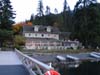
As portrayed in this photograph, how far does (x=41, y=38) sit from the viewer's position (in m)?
77.4

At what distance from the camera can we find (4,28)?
182 ft

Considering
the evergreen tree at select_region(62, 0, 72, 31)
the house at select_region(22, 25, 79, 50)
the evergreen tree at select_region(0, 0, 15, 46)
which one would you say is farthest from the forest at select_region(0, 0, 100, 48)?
the evergreen tree at select_region(62, 0, 72, 31)

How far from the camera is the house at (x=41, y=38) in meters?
73.5

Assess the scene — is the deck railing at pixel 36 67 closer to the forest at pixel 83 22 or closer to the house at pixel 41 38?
the forest at pixel 83 22

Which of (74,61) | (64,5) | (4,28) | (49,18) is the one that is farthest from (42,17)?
(74,61)

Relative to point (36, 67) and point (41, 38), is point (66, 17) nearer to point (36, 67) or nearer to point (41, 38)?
point (41, 38)

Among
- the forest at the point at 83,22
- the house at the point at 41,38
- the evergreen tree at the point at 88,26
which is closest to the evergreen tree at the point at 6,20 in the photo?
the forest at the point at 83,22

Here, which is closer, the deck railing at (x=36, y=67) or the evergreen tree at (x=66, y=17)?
the deck railing at (x=36, y=67)

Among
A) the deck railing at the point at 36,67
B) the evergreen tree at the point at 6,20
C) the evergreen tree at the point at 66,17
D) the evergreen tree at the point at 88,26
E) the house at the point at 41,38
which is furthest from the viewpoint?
the evergreen tree at the point at 66,17

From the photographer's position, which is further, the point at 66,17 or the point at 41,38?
the point at 66,17

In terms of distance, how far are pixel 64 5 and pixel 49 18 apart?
7474 millimetres

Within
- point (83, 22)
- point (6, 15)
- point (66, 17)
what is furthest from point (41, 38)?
point (66, 17)

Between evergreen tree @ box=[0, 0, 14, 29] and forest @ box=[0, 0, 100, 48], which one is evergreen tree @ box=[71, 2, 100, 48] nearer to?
forest @ box=[0, 0, 100, 48]

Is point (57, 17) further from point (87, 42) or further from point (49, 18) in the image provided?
point (87, 42)
